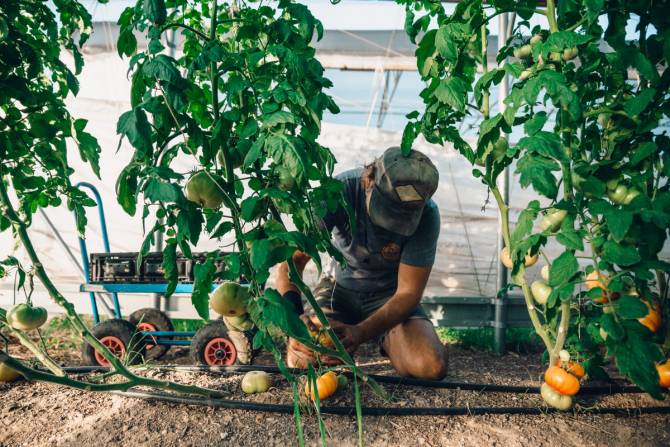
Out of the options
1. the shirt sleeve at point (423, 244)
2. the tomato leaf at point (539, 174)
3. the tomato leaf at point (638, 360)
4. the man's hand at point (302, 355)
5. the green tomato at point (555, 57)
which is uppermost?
the green tomato at point (555, 57)

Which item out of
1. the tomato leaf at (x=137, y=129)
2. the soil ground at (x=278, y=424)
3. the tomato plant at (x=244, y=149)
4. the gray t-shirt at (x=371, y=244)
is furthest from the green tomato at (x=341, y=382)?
the tomato leaf at (x=137, y=129)

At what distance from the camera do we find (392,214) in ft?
6.93

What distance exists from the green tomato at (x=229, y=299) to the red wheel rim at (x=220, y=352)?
1248 mm

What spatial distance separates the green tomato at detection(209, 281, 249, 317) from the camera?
1.37 meters

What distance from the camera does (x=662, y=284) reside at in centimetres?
175

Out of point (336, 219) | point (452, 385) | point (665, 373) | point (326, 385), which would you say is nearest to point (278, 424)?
point (326, 385)

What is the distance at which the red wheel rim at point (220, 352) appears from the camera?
257 cm

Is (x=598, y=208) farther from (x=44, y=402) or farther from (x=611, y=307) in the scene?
(x=44, y=402)

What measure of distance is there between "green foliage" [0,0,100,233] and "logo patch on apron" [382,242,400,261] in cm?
135

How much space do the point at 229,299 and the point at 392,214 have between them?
0.94 m

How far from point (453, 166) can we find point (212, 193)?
3.19 meters

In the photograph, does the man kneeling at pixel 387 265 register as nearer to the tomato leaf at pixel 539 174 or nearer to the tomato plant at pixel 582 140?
the tomato plant at pixel 582 140

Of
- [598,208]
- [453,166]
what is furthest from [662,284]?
[453,166]

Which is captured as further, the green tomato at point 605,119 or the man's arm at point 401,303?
the man's arm at point 401,303
